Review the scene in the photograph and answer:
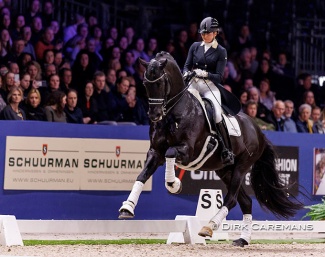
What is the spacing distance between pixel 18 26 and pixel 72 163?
381 centimetres

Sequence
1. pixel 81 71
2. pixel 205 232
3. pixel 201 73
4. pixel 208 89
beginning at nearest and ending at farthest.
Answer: pixel 205 232 < pixel 201 73 < pixel 208 89 < pixel 81 71

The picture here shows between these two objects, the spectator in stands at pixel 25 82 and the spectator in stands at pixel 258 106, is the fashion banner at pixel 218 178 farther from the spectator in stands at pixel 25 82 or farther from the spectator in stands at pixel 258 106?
the spectator in stands at pixel 25 82

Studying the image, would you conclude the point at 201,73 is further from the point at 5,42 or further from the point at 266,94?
the point at 266,94

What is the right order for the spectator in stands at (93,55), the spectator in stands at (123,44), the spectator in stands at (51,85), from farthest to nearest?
the spectator in stands at (123,44) → the spectator in stands at (93,55) → the spectator in stands at (51,85)

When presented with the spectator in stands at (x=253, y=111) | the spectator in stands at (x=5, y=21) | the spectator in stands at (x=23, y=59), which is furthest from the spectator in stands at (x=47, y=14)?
the spectator in stands at (x=253, y=111)

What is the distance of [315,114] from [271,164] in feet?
18.8

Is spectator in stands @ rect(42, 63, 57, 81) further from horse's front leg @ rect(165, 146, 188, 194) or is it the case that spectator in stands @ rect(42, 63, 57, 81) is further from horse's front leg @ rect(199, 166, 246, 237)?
horse's front leg @ rect(165, 146, 188, 194)

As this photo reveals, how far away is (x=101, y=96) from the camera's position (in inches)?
617

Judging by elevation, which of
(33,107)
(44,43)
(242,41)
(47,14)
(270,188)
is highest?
(47,14)

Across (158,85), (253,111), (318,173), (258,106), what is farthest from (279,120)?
(158,85)

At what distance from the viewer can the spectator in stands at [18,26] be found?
16094mm

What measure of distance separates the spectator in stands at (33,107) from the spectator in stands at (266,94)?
602 cm

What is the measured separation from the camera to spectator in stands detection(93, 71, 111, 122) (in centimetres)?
1547

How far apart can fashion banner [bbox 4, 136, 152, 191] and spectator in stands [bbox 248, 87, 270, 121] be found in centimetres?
346
